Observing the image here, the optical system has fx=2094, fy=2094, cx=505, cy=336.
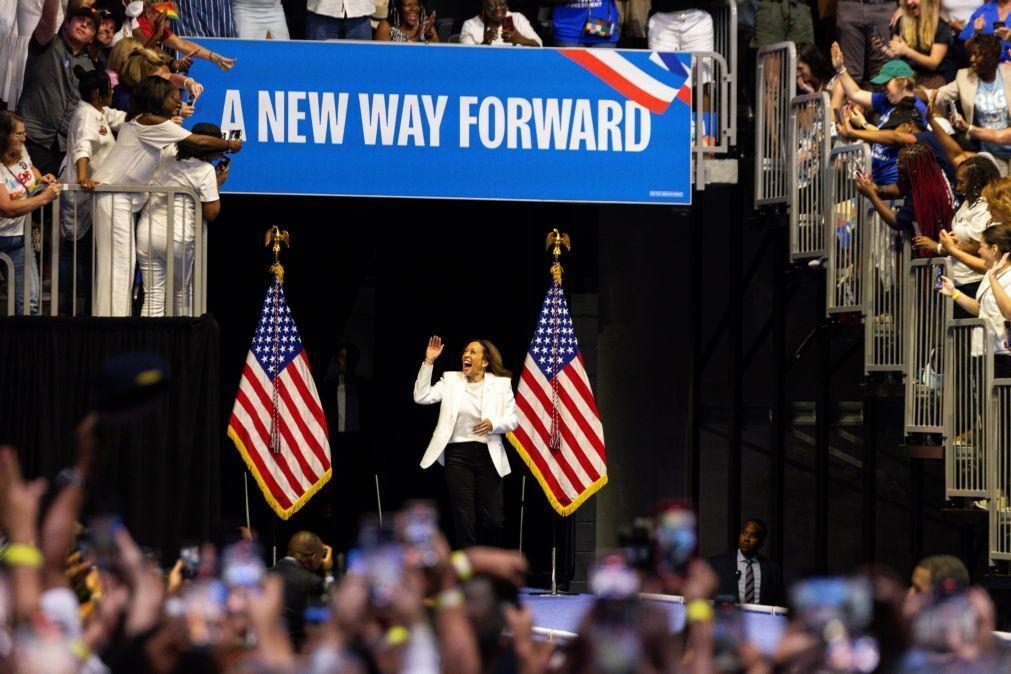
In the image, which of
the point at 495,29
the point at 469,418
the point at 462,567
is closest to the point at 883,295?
the point at 469,418

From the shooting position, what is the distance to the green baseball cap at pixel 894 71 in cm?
1598

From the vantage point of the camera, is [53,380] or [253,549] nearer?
[253,549]

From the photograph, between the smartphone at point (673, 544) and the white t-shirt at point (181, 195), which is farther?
the white t-shirt at point (181, 195)

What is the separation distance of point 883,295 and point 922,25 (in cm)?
273

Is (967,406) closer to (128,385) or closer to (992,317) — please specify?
(992,317)

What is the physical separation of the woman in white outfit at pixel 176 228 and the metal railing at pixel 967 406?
16.3ft

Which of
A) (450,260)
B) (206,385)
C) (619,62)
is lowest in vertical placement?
(206,385)

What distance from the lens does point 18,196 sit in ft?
40.1

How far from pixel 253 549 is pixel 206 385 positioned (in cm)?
599

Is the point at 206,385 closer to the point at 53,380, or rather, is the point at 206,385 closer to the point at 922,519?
the point at 53,380

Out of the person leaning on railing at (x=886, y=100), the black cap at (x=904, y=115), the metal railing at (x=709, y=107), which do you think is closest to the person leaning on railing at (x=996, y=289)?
the person leaning on railing at (x=886, y=100)

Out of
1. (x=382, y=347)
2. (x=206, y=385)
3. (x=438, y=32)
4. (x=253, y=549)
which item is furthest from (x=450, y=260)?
(x=253, y=549)

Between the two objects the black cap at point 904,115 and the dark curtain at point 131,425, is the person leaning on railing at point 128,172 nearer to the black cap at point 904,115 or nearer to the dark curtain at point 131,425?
the dark curtain at point 131,425

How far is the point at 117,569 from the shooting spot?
6273mm
